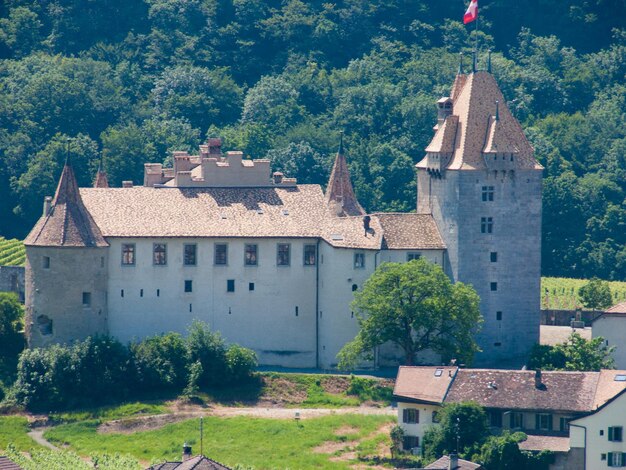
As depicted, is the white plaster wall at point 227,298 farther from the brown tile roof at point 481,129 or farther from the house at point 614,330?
the house at point 614,330

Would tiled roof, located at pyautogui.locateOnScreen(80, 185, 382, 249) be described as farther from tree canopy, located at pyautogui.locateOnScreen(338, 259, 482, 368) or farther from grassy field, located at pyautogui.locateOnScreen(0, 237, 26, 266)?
grassy field, located at pyautogui.locateOnScreen(0, 237, 26, 266)

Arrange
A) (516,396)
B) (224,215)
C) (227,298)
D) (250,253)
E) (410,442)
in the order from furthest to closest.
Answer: (224,215) < (227,298) < (250,253) < (410,442) < (516,396)

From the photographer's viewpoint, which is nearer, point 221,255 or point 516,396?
point 516,396

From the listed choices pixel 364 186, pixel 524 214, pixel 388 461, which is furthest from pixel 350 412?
pixel 364 186

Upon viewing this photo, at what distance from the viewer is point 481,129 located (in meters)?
159

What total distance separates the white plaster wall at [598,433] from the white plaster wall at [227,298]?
22411 millimetres

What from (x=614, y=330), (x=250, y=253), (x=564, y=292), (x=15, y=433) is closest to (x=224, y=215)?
(x=250, y=253)

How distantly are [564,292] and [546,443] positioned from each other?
138ft

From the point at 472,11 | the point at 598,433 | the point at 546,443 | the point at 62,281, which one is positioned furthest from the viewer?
the point at 472,11

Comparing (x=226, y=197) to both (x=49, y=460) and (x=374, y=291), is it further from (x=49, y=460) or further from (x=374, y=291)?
(x=49, y=460)

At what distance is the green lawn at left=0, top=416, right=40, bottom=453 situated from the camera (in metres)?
148

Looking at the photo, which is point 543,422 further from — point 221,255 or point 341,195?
point 221,255

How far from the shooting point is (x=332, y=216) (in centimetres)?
15912

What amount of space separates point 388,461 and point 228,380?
14012 millimetres
